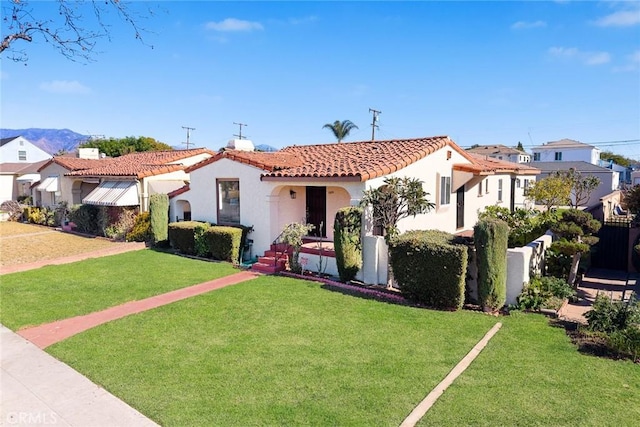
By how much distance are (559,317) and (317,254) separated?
1002cm

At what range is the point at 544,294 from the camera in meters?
13.9

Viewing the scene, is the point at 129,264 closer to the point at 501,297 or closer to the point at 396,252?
the point at 396,252

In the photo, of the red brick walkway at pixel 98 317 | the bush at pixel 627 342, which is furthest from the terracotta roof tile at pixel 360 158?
the bush at pixel 627 342

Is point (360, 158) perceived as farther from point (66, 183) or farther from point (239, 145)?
point (66, 183)

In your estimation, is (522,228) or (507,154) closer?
(522,228)

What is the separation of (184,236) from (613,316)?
817 inches

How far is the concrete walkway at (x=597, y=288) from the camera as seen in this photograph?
13.2 metres

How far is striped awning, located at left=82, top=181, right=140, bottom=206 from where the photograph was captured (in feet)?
95.5

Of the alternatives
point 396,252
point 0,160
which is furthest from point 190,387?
point 0,160

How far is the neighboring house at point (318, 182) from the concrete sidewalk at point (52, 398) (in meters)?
12.2

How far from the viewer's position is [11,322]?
13188mm

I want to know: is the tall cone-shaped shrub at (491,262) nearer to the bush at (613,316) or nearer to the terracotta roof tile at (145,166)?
the bush at (613,316)

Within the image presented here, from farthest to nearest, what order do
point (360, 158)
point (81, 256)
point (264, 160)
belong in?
point (81, 256), point (264, 160), point (360, 158)

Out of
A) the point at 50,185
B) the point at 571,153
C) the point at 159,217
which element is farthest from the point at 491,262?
the point at 571,153
